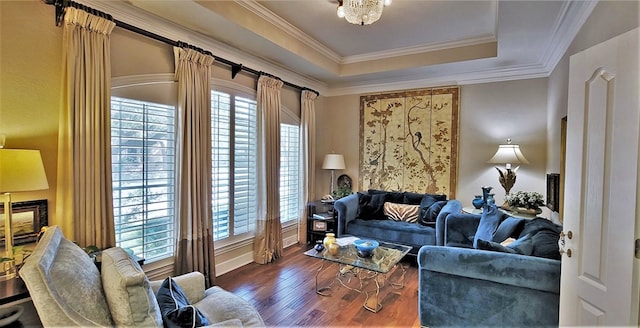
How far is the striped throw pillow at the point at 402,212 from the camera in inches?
174

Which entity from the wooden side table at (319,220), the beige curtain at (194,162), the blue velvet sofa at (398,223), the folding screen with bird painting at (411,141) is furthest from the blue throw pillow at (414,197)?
the beige curtain at (194,162)

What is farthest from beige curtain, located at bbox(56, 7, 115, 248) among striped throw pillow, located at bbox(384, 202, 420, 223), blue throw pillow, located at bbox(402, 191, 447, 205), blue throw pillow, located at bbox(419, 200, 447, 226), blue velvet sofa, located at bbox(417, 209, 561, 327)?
blue throw pillow, located at bbox(402, 191, 447, 205)

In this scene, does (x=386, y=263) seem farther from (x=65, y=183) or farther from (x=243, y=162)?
(x=65, y=183)

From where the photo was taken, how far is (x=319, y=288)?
332cm

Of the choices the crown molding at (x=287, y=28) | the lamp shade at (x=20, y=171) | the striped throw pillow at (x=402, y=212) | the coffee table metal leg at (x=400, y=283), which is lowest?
the coffee table metal leg at (x=400, y=283)

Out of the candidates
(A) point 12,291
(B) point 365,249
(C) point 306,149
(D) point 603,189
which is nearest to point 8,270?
(A) point 12,291

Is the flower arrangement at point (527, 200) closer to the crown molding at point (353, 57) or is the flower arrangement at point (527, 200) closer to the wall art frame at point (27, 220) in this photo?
the crown molding at point (353, 57)

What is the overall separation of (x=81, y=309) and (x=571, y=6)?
382cm

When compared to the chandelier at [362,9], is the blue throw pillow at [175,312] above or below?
below

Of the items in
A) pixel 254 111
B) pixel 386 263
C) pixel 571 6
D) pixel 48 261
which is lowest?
pixel 386 263

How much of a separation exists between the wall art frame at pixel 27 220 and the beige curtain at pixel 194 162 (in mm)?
1050

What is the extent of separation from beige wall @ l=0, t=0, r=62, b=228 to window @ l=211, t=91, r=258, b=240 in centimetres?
149

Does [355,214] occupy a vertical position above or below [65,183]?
below

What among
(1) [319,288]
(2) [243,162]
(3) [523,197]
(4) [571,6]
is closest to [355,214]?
(1) [319,288]
